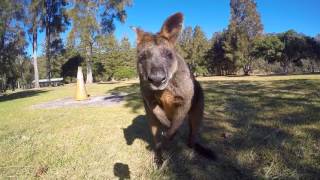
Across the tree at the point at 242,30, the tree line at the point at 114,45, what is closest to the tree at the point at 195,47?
the tree line at the point at 114,45

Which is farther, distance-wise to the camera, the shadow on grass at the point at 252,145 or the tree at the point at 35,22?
the tree at the point at 35,22

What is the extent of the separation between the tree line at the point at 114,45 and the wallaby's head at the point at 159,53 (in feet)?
71.6

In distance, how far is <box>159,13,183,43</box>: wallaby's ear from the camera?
14.1 feet

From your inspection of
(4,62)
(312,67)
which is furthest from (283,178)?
(312,67)

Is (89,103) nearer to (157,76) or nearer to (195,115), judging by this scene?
(195,115)

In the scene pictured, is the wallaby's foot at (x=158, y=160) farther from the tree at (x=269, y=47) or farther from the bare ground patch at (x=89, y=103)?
the tree at (x=269, y=47)

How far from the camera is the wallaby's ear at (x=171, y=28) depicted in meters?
4.30

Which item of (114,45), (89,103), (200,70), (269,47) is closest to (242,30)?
(269,47)

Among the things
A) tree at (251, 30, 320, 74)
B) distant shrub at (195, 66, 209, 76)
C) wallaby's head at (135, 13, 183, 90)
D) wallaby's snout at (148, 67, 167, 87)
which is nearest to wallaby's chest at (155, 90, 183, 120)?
wallaby's head at (135, 13, 183, 90)

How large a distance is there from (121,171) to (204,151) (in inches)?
47.1

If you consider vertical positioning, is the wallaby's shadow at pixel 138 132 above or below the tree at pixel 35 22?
below

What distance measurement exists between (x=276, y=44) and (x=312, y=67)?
11.1 metres

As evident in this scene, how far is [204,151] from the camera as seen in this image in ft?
15.6

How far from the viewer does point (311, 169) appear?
385 cm
